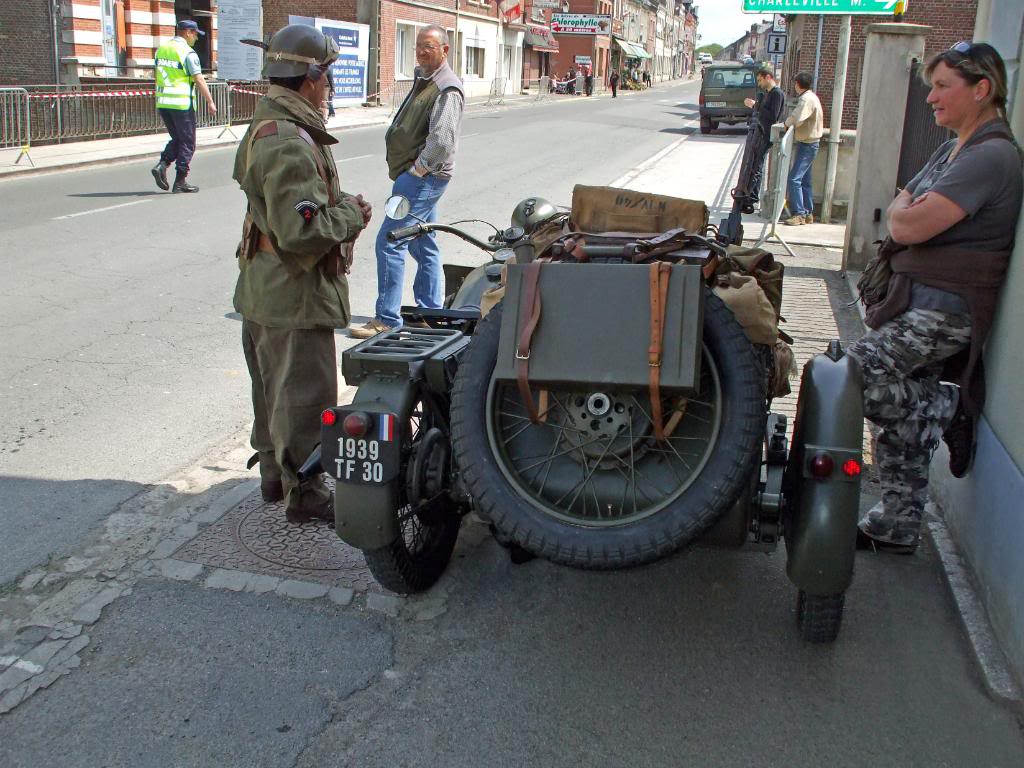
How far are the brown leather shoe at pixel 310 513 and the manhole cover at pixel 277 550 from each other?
1.4 inches

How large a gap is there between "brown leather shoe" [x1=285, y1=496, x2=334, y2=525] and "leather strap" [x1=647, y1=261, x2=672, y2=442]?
5.81 ft

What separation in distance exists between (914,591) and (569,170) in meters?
15.4

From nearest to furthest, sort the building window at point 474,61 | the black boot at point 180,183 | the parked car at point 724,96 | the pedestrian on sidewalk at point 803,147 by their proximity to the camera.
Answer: the pedestrian on sidewalk at point 803,147 < the black boot at point 180,183 < the parked car at point 724,96 < the building window at point 474,61

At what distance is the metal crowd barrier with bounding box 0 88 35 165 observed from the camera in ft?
59.1

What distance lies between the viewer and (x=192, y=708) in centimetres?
295

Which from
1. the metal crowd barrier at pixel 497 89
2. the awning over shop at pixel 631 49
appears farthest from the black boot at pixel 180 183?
the awning over shop at pixel 631 49

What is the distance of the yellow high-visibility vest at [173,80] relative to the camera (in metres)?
14.0

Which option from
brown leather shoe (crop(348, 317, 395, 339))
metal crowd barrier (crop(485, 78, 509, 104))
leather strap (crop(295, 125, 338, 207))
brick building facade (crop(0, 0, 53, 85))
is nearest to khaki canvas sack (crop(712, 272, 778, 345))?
leather strap (crop(295, 125, 338, 207))

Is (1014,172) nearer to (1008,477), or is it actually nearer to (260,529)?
(1008,477)

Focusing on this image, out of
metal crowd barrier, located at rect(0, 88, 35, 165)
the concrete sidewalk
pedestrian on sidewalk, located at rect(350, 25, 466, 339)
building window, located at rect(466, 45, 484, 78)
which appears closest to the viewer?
pedestrian on sidewalk, located at rect(350, 25, 466, 339)

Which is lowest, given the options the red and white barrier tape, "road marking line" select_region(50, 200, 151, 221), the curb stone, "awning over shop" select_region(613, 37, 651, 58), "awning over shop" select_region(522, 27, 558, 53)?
the curb stone

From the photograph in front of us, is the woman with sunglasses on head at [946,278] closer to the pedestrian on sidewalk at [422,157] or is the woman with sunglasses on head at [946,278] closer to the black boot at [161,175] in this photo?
the pedestrian on sidewalk at [422,157]

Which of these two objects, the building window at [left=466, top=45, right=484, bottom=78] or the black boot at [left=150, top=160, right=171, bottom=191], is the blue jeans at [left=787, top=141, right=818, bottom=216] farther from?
the building window at [left=466, top=45, right=484, bottom=78]

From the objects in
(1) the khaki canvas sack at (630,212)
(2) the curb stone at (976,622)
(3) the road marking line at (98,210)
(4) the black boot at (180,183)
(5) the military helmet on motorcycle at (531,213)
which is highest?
(1) the khaki canvas sack at (630,212)
